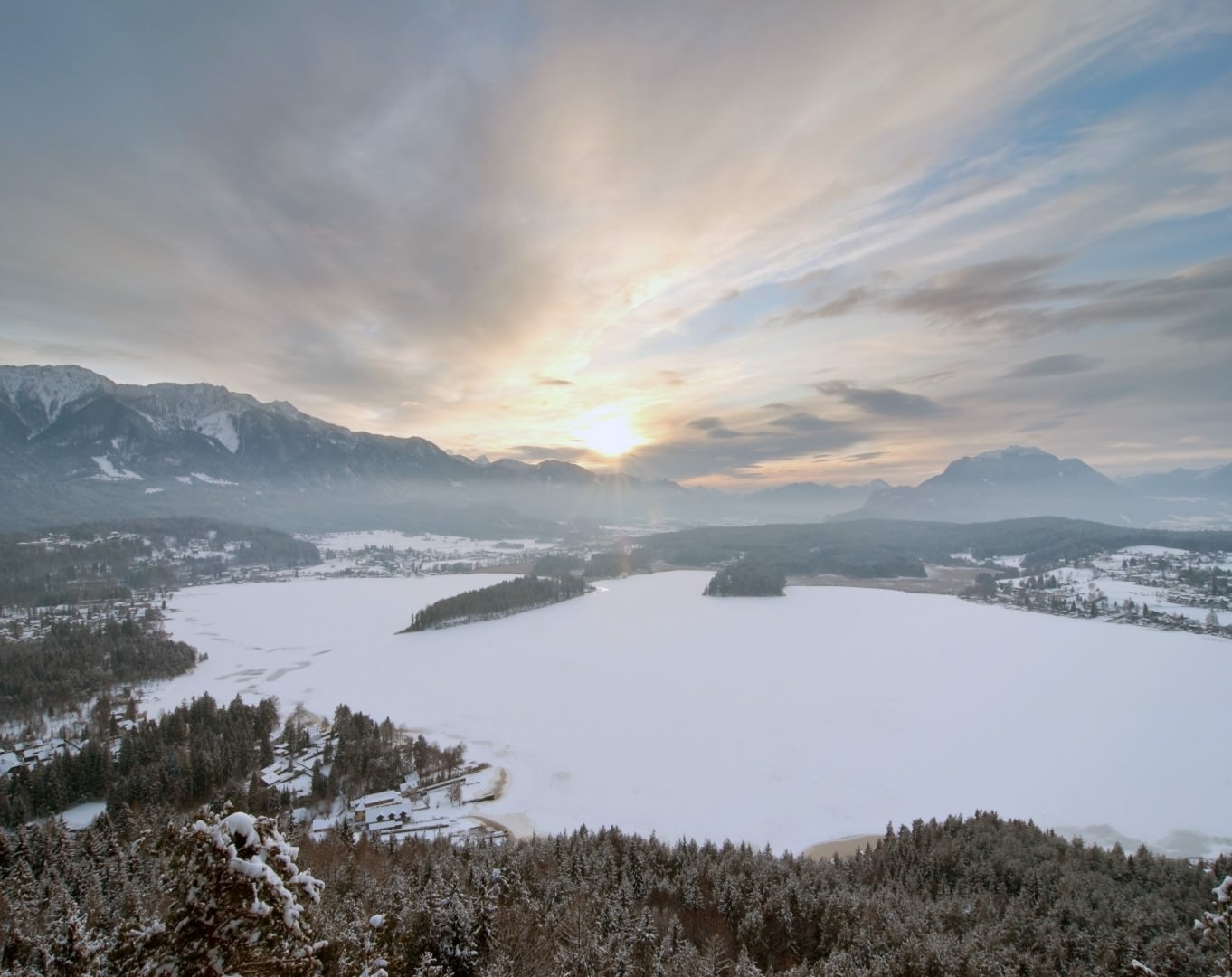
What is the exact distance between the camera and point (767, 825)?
35844 millimetres

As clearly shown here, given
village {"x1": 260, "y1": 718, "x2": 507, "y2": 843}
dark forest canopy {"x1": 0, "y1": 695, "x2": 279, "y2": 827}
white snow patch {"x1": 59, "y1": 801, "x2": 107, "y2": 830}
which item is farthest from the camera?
dark forest canopy {"x1": 0, "y1": 695, "x2": 279, "y2": 827}

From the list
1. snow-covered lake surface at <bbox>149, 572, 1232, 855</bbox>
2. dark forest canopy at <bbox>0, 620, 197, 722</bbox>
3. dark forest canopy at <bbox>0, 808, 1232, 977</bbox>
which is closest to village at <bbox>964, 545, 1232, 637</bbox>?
snow-covered lake surface at <bbox>149, 572, 1232, 855</bbox>

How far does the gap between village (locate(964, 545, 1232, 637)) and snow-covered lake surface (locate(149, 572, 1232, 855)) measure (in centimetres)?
1107

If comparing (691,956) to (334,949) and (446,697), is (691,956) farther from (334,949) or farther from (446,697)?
(446,697)

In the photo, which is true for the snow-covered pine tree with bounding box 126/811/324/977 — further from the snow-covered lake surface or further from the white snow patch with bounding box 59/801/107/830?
the white snow patch with bounding box 59/801/107/830

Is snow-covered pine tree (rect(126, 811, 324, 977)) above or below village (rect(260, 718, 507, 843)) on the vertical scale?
above

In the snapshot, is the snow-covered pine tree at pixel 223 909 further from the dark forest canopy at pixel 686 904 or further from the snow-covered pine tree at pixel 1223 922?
the snow-covered pine tree at pixel 1223 922

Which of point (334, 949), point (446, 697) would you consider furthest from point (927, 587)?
point (334, 949)

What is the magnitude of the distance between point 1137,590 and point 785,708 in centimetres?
11747

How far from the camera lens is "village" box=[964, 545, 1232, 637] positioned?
331ft

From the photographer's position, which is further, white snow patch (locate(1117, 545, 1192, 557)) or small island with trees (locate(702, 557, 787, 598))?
white snow patch (locate(1117, 545, 1192, 557))

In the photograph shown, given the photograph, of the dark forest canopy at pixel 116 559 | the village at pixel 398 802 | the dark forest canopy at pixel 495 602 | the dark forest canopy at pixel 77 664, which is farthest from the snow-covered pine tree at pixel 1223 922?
the dark forest canopy at pixel 116 559

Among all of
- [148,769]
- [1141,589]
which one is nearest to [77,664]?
[148,769]

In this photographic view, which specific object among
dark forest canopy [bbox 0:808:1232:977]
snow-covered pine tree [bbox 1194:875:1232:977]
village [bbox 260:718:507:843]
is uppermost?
snow-covered pine tree [bbox 1194:875:1232:977]
